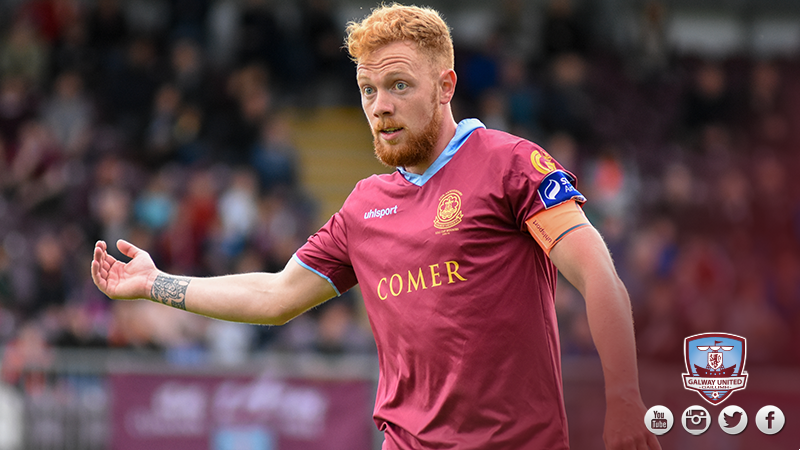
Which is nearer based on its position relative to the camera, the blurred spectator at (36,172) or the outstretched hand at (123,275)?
the outstretched hand at (123,275)

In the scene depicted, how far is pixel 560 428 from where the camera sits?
3496 mm

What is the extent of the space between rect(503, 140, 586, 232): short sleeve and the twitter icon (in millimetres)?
1141

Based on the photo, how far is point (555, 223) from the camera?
3320mm

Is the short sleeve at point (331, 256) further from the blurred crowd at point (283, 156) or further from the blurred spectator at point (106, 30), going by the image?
the blurred spectator at point (106, 30)

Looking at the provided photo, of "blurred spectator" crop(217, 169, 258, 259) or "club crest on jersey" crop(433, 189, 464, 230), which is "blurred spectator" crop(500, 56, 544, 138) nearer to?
"blurred spectator" crop(217, 169, 258, 259)

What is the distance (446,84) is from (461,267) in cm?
81

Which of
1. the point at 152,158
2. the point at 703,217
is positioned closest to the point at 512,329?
the point at 703,217

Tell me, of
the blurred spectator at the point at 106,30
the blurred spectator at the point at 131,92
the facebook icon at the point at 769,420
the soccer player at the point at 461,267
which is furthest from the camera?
the blurred spectator at the point at 106,30

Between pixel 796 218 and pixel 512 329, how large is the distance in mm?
10449

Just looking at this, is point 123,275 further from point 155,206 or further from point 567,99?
point 567,99

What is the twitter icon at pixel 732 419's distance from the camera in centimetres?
375

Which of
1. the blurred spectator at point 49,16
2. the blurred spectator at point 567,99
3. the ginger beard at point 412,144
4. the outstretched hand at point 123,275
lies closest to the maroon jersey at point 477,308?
the ginger beard at point 412,144

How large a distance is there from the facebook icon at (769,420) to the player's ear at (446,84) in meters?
1.91

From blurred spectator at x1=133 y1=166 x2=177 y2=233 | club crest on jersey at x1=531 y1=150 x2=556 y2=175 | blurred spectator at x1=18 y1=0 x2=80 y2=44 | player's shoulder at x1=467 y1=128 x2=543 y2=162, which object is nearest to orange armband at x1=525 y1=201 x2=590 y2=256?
club crest on jersey at x1=531 y1=150 x2=556 y2=175
